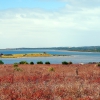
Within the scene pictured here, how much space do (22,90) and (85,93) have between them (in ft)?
11.8

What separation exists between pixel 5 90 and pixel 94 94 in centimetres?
508

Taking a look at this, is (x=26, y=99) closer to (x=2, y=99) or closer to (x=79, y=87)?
(x=2, y=99)

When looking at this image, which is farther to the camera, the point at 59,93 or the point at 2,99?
the point at 59,93

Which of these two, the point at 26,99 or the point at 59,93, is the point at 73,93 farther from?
the point at 26,99

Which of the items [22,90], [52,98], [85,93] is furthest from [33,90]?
[85,93]

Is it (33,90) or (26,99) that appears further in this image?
(33,90)

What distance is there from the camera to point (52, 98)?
571 inches

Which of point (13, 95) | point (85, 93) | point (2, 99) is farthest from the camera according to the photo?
point (85, 93)

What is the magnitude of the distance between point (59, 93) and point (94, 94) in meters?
1.93

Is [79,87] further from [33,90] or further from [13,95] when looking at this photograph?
[13,95]

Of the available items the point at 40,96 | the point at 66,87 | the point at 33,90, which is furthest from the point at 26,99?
the point at 66,87

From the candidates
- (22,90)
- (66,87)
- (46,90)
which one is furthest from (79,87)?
→ (22,90)

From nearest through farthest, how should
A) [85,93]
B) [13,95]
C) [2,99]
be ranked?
[2,99] → [13,95] → [85,93]

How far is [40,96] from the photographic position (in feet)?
48.7
